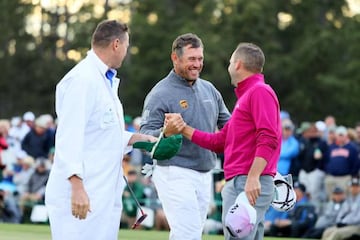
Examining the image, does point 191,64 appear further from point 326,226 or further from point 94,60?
point 326,226

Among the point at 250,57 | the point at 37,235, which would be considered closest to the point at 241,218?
the point at 250,57

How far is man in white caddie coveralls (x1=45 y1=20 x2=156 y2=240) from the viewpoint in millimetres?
7715

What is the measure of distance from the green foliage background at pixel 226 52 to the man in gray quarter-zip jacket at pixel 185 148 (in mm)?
37820

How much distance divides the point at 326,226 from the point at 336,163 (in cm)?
170

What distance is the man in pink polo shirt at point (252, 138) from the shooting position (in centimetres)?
874

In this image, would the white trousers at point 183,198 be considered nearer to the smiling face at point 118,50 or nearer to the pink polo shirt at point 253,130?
the pink polo shirt at point 253,130

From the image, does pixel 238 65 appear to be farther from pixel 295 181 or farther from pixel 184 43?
pixel 295 181

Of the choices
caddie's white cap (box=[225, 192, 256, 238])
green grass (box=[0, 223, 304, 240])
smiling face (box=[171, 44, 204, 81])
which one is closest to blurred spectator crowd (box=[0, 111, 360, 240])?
green grass (box=[0, 223, 304, 240])

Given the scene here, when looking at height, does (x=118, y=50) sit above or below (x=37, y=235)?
above

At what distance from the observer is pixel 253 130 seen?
29.3 feet

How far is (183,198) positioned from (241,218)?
4.87 feet

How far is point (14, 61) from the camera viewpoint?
54.0 meters

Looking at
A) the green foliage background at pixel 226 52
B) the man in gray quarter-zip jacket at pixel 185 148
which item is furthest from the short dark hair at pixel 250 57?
the green foliage background at pixel 226 52

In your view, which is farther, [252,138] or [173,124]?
[173,124]
